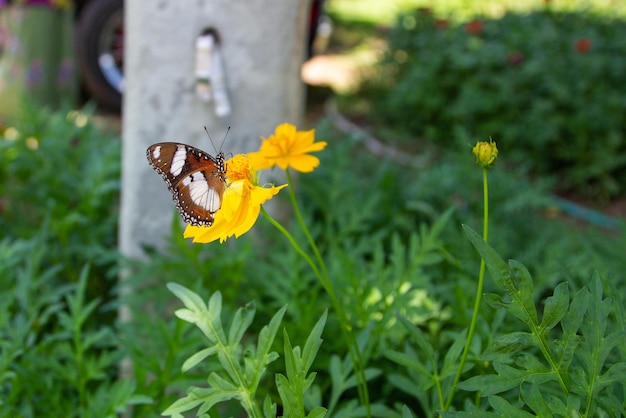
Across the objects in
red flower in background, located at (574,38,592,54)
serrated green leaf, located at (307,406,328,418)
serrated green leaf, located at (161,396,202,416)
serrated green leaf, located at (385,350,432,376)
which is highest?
red flower in background, located at (574,38,592,54)

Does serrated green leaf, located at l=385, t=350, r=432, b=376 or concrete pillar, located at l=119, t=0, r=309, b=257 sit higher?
concrete pillar, located at l=119, t=0, r=309, b=257

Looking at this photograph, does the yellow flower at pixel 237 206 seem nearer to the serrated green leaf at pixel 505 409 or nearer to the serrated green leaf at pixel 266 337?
the serrated green leaf at pixel 266 337

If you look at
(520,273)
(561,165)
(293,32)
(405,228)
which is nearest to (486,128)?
(561,165)

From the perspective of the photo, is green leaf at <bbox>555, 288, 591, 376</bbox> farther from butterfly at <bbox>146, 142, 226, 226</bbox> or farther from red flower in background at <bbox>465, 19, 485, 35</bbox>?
red flower in background at <bbox>465, 19, 485, 35</bbox>

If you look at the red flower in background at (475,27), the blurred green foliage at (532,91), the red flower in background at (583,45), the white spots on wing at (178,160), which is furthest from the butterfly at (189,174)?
the red flower in background at (475,27)

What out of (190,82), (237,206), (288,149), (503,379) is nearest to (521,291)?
(503,379)

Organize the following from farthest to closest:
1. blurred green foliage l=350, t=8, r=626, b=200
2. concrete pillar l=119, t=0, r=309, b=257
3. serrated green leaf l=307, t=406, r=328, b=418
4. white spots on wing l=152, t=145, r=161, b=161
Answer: blurred green foliage l=350, t=8, r=626, b=200, concrete pillar l=119, t=0, r=309, b=257, white spots on wing l=152, t=145, r=161, b=161, serrated green leaf l=307, t=406, r=328, b=418

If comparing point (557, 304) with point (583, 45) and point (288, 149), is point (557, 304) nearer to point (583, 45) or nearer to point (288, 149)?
point (288, 149)

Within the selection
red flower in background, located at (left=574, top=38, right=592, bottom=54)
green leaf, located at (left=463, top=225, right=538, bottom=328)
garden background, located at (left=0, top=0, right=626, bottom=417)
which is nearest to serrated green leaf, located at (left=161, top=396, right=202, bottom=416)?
garden background, located at (left=0, top=0, right=626, bottom=417)
